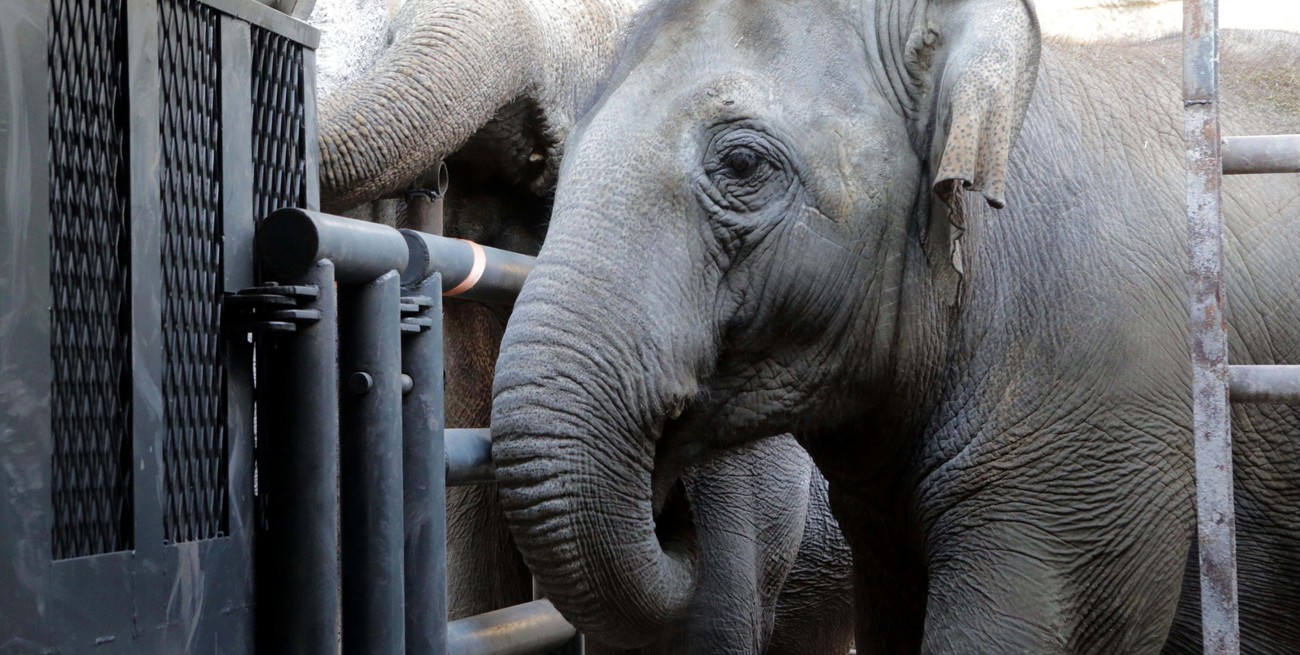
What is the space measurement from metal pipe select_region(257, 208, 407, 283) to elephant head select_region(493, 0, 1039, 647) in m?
0.81

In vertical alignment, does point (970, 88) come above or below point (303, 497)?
above

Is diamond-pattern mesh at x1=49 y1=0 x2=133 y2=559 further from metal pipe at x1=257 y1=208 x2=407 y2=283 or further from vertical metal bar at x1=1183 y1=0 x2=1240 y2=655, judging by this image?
vertical metal bar at x1=1183 y1=0 x2=1240 y2=655

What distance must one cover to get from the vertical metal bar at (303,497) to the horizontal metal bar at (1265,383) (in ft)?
4.08

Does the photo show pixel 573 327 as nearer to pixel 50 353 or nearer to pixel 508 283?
pixel 508 283

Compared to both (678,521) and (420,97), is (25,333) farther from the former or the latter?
(420,97)

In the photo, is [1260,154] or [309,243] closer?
[309,243]

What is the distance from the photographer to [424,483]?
1424 mm

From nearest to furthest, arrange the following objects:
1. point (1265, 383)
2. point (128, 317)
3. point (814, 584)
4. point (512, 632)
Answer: point (128, 317), point (1265, 383), point (512, 632), point (814, 584)

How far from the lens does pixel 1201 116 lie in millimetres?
1955

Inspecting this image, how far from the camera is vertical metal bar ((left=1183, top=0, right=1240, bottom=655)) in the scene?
6.25 ft

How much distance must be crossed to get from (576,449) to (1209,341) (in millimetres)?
837

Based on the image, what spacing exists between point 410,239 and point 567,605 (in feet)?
2.63

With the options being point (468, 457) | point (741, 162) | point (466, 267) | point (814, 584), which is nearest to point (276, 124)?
point (466, 267)

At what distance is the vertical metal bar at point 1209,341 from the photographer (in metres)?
1.90
